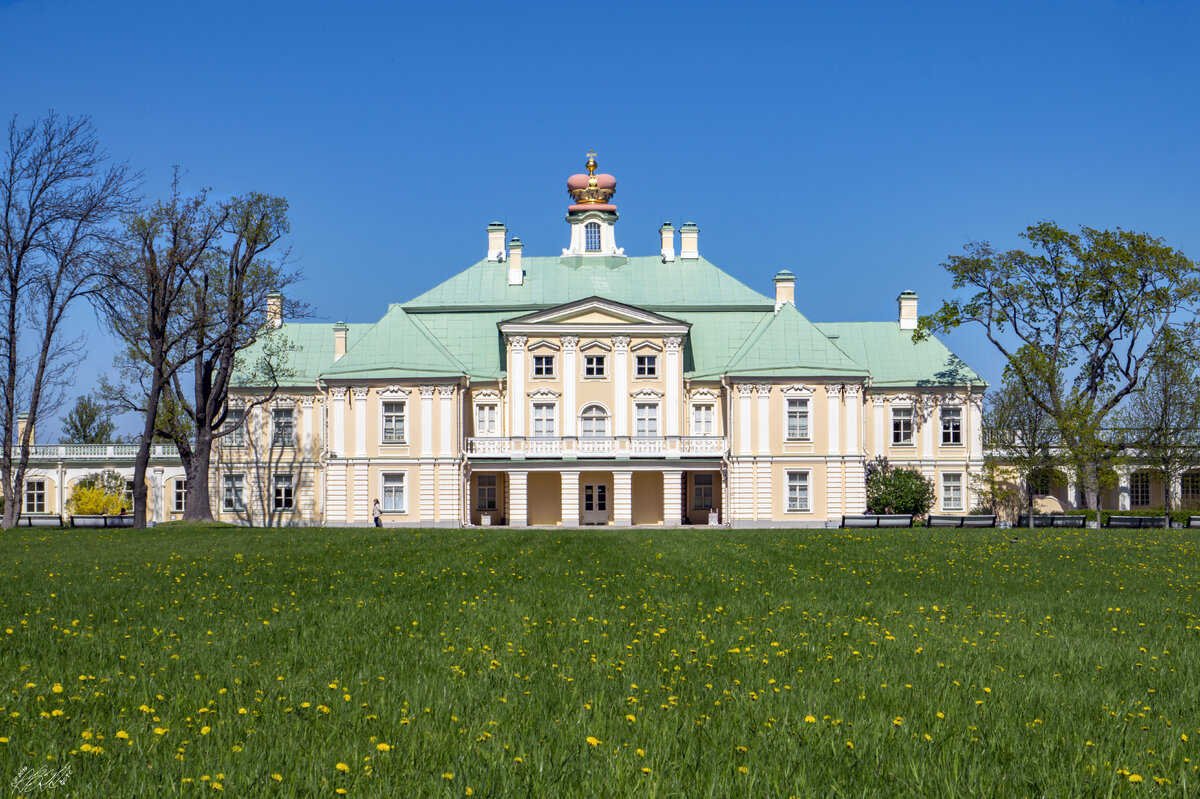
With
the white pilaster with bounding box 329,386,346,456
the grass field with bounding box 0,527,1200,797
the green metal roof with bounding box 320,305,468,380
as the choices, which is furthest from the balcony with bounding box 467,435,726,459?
the grass field with bounding box 0,527,1200,797

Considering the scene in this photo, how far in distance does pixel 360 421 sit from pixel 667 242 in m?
18.1

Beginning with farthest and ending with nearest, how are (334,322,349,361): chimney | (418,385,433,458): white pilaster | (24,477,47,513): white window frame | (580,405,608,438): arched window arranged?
1. (24,477,47,513): white window frame
2. (334,322,349,361): chimney
3. (580,405,608,438): arched window
4. (418,385,433,458): white pilaster

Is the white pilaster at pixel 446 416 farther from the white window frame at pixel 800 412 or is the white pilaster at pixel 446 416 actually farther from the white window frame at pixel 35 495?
the white window frame at pixel 35 495

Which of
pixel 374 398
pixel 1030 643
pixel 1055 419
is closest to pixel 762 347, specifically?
pixel 1055 419

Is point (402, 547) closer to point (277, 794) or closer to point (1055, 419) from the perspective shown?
point (277, 794)

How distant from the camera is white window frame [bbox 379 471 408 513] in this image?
46.1 m

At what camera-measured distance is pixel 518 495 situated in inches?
1791

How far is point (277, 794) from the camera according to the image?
5.12 m

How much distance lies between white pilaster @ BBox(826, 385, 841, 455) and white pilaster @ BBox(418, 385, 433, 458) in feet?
55.4

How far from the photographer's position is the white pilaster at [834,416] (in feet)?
149

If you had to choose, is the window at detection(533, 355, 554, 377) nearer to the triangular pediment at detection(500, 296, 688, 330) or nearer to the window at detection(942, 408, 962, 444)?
the triangular pediment at detection(500, 296, 688, 330)

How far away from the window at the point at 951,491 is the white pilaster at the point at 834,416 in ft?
26.9

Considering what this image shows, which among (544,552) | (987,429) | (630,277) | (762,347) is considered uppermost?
(630,277)

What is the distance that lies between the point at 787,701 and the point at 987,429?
143 feet
